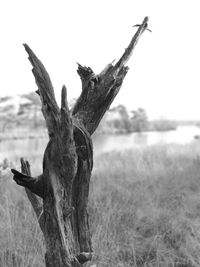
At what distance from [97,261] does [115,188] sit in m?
1.99

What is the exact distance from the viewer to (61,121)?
48.3 inches

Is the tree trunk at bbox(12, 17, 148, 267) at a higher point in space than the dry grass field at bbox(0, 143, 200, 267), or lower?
higher

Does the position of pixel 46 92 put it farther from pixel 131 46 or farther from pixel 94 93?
pixel 131 46

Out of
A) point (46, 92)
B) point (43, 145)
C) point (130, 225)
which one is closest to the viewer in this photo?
point (46, 92)

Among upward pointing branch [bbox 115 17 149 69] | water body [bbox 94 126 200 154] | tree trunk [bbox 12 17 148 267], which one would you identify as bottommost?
water body [bbox 94 126 200 154]

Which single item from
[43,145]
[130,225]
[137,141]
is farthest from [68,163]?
[137,141]

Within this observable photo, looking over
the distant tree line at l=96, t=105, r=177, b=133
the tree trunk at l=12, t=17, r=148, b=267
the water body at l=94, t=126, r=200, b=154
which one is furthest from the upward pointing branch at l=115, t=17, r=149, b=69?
the distant tree line at l=96, t=105, r=177, b=133

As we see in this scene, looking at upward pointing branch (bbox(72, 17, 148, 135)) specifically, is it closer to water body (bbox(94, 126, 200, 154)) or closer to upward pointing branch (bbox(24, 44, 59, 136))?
upward pointing branch (bbox(24, 44, 59, 136))

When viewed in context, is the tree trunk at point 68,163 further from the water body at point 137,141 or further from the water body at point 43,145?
the water body at point 137,141

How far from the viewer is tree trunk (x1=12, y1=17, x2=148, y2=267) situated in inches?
50.1

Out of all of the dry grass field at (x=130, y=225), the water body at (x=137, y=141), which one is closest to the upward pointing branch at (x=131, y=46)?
the dry grass field at (x=130, y=225)

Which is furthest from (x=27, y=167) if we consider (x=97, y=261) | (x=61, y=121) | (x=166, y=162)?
(x=166, y=162)

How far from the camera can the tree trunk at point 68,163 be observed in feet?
4.18

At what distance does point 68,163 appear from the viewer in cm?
129
